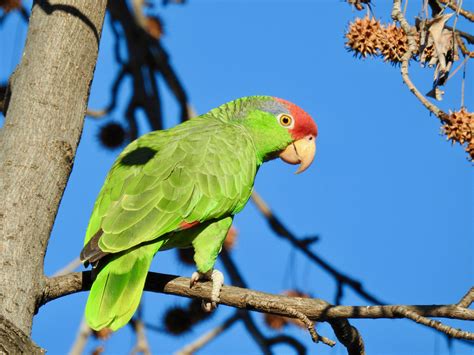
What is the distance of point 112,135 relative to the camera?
480cm

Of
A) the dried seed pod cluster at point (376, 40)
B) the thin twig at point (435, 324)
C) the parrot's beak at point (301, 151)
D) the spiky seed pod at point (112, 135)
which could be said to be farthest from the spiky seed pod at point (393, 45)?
the spiky seed pod at point (112, 135)

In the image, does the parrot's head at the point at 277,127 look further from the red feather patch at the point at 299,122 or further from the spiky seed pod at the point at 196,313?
the spiky seed pod at the point at 196,313

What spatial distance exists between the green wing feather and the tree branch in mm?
100

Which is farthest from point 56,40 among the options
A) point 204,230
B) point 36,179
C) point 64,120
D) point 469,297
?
point 469,297

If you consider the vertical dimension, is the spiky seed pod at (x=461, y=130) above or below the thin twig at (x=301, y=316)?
above

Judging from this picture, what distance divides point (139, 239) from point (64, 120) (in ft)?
1.90

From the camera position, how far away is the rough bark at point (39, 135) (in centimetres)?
258

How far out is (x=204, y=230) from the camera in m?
3.45

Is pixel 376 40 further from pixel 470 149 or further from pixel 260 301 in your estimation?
pixel 260 301

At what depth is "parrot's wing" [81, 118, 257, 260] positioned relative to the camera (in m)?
3.07

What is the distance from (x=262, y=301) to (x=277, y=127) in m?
1.67

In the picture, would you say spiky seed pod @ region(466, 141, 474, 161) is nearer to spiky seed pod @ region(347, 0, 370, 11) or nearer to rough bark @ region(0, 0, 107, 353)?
spiky seed pod @ region(347, 0, 370, 11)

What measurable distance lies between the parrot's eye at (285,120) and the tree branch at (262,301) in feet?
4.33

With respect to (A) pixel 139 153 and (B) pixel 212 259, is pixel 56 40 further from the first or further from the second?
(B) pixel 212 259
